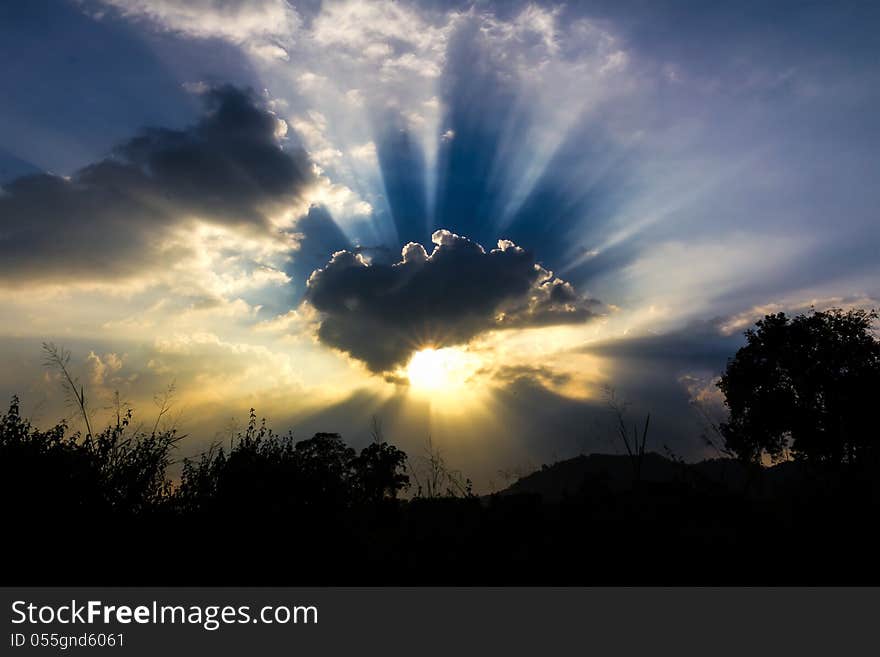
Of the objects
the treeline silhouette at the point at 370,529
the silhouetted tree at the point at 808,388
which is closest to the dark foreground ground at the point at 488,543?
the treeline silhouette at the point at 370,529

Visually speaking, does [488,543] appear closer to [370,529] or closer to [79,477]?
[370,529]

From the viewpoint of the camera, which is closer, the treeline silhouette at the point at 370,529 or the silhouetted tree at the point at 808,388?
the treeline silhouette at the point at 370,529

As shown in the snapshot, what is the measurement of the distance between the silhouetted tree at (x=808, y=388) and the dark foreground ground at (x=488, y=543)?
92.0 ft

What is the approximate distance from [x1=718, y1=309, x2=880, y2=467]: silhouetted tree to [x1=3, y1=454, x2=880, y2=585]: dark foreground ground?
28032 mm

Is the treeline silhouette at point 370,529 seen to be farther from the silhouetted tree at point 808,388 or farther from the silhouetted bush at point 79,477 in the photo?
the silhouetted tree at point 808,388

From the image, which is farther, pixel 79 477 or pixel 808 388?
pixel 808 388

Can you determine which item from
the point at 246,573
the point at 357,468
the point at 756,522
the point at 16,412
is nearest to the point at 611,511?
the point at 756,522

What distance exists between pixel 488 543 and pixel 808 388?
118ft

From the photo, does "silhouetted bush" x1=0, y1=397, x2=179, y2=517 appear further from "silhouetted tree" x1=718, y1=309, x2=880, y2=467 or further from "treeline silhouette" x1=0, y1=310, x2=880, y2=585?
"silhouetted tree" x1=718, y1=309, x2=880, y2=467

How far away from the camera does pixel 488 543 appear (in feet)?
24.2

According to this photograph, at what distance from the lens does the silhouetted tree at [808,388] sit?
3131 cm

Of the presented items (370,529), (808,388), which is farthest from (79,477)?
(808,388)

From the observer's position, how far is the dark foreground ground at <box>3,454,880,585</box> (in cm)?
611
